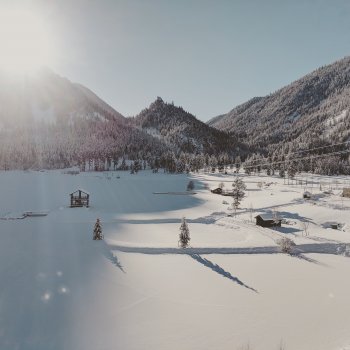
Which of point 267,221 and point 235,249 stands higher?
point 267,221

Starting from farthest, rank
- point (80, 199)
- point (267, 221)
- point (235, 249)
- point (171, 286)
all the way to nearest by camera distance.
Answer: point (80, 199) → point (267, 221) → point (235, 249) → point (171, 286)

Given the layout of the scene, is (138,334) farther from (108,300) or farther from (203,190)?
(203,190)

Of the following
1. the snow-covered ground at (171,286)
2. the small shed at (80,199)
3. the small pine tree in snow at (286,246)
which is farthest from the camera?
the small shed at (80,199)

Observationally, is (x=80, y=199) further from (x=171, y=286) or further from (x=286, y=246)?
(x=171, y=286)

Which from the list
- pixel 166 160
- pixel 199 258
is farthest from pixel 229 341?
pixel 166 160

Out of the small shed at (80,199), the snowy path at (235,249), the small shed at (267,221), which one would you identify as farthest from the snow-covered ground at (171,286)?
the small shed at (80,199)

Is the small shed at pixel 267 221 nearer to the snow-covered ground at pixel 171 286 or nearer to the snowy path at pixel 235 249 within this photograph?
the snow-covered ground at pixel 171 286

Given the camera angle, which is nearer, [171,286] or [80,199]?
[171,286]

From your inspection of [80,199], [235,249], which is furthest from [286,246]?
[80,199]

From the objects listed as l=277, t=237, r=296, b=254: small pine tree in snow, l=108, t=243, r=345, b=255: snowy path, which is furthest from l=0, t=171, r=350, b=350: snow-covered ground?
l=277, t=237, r=296, b=254: small pine tree in snow
